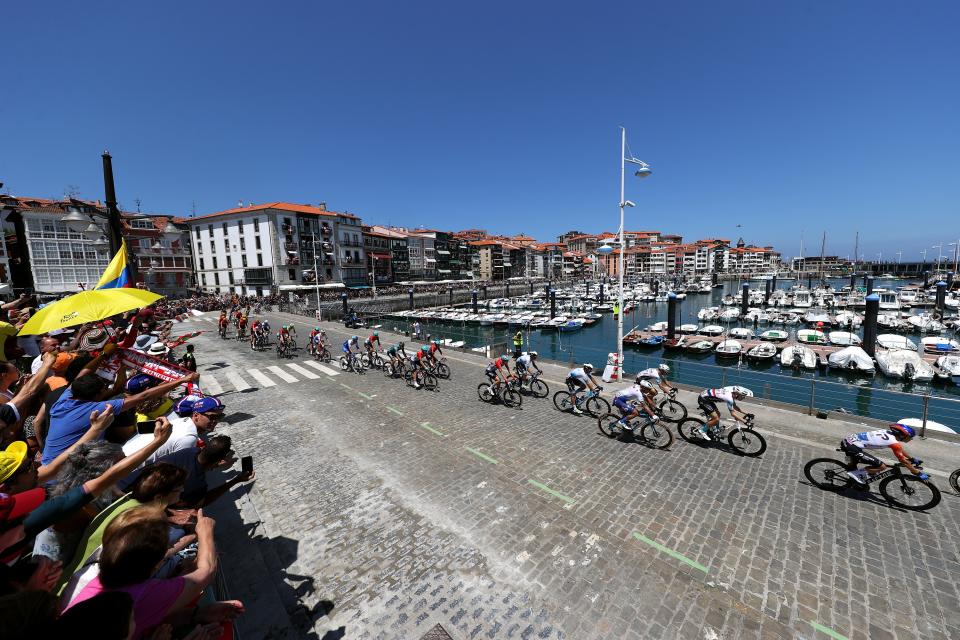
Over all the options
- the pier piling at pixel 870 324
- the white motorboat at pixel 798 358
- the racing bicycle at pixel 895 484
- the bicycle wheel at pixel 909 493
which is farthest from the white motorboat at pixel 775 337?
the bicycle wheel at pixel 909 493

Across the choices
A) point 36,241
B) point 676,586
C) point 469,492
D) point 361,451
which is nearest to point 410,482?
point 469,492

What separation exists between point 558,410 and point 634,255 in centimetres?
15136

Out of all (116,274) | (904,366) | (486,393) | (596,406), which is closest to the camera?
(116,274)

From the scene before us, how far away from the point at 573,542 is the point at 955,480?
690cm

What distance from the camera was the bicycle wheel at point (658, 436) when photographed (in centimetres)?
880

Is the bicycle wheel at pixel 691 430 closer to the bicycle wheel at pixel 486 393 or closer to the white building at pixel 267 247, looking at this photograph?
the bicycle wheel at pixel 486 393

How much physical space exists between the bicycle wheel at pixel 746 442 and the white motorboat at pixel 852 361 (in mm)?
29462

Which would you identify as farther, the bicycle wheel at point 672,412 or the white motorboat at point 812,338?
the white motorboat at point 812,338

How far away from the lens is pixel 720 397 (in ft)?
27.7

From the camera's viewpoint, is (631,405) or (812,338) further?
(812,338)

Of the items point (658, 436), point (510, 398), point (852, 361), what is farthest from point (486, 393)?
point (852, 361)

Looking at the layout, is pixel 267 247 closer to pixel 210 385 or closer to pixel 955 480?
pixel 210 385

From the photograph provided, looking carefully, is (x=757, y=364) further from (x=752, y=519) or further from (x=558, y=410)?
(x=752, y=519)

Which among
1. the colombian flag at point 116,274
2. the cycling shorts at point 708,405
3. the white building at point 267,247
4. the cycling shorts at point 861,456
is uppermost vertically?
the white building at point 267,247
